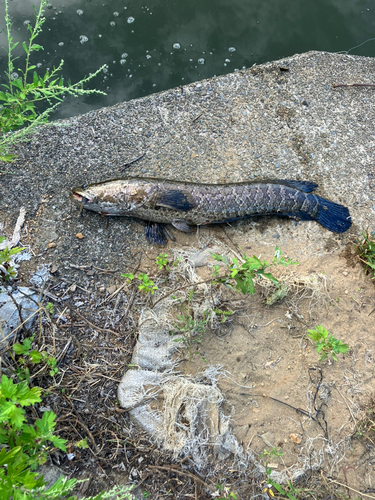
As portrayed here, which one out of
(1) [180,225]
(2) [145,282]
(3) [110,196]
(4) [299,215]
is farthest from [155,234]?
(4) [299,215]

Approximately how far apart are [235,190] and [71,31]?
3.83 metres

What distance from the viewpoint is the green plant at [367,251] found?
4277mm

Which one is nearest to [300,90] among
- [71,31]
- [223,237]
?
[223,237]

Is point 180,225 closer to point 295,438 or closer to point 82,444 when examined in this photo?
point 82,444

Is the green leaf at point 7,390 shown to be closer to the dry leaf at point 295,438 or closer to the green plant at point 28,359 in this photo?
the green plant at point 28,359

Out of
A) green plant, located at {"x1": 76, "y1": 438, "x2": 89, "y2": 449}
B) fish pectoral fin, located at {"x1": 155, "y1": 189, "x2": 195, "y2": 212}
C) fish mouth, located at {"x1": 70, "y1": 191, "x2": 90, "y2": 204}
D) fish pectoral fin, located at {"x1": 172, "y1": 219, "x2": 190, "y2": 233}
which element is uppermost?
fish pectoral fin, located at {"x1": 155, "y1": 189, "x2": 195, "y2": 212}

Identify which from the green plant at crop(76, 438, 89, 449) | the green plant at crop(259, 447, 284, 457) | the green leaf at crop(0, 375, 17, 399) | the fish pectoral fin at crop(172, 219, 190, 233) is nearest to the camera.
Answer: the green leaf at crop(0, 375, 17, 399)

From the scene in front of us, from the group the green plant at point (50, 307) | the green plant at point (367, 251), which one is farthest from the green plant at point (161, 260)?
the green plant at point (367, 251)

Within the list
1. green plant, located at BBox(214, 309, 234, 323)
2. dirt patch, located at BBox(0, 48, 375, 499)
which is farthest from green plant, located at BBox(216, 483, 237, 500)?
green plant, located at BBox(214, 309, 234, 323)

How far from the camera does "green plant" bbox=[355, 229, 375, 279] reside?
4.28 metres

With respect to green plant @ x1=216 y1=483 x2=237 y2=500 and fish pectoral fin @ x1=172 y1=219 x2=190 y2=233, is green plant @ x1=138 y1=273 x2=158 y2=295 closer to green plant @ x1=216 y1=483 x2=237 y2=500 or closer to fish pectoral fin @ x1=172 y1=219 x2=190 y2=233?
fish pectoral fin @ x1=172 y1=219 x2=190 y2=233

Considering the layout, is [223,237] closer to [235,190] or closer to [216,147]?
[235,190]

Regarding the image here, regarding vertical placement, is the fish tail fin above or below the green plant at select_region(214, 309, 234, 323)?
above

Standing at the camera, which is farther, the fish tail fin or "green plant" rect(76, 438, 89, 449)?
the fish tail fin
